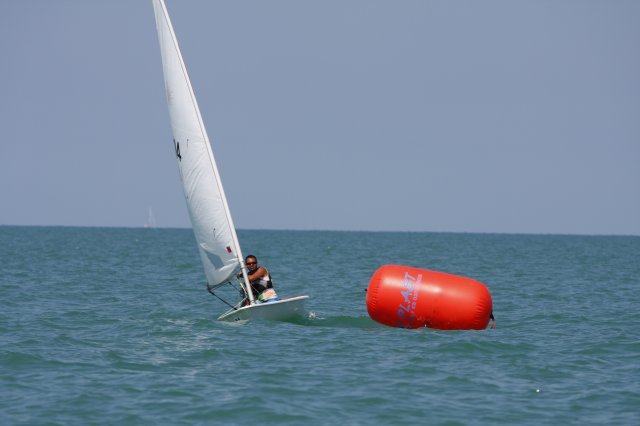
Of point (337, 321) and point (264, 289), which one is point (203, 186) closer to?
point (264, 289)

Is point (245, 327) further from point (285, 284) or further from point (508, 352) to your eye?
point (285, 284)

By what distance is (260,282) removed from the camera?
2006 centimetres

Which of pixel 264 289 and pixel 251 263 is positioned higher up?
pixel 251 263

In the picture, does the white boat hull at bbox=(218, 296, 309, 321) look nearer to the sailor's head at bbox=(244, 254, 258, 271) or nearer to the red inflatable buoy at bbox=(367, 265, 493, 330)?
the sailor's head at bbox=(244, 254, 258, 271)

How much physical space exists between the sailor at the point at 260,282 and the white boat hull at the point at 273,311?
462 mm

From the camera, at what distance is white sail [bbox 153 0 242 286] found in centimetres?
1958

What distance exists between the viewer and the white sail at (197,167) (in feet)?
64.2

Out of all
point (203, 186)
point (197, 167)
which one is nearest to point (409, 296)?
point (203, 186)

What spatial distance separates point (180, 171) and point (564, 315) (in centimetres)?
1069

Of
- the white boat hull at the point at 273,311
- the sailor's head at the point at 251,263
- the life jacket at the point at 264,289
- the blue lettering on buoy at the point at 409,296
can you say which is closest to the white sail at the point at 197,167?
the sailor's head at the point at 251,263

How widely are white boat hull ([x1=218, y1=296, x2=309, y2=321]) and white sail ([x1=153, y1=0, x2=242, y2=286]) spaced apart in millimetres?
1069

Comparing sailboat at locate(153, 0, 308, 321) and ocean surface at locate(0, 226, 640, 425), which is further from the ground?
sailboat at locate(153, 0, 308, 321)

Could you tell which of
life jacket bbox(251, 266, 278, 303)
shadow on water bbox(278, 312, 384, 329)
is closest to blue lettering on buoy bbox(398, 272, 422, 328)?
shadow on water bbox(278, 312, 384, 329)

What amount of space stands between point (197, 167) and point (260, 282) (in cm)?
293
